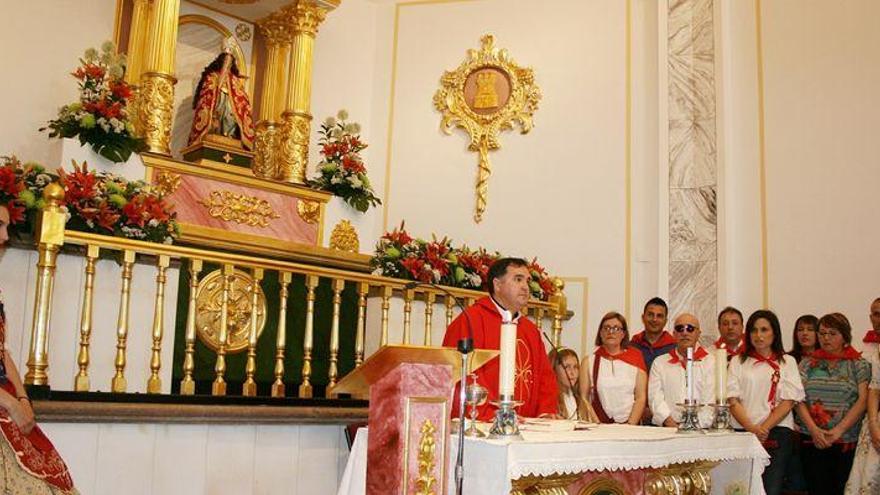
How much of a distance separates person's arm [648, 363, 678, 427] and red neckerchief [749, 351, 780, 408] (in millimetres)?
648

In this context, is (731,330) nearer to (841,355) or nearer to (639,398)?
(841,355)

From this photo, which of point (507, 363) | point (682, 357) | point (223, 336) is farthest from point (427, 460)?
point (682, 357)

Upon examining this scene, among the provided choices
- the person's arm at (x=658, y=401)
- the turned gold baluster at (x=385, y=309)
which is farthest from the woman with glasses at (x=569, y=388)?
the turned gold baluster at (x=385, y=309)

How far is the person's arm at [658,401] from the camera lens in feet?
20.0

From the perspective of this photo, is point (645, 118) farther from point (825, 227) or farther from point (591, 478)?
point (591, 478)

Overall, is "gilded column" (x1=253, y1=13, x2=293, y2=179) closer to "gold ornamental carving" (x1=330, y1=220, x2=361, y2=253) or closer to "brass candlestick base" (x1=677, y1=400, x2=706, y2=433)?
"gold ornamental carving" (x1=330, y1=220, x2=361, y2=253)

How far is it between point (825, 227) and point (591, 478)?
5271 mm

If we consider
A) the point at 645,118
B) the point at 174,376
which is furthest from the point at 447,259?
the point at 645,118

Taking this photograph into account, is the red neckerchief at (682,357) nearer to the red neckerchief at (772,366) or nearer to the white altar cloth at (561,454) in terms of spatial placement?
the red neckerchief at (772,366)

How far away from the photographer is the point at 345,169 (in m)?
8.52

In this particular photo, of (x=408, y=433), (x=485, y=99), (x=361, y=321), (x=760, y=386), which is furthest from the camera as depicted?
(x=485, y=99)

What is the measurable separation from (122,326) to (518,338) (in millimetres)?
2116

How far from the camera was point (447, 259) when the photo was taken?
7.07m

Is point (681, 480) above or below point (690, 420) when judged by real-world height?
below
